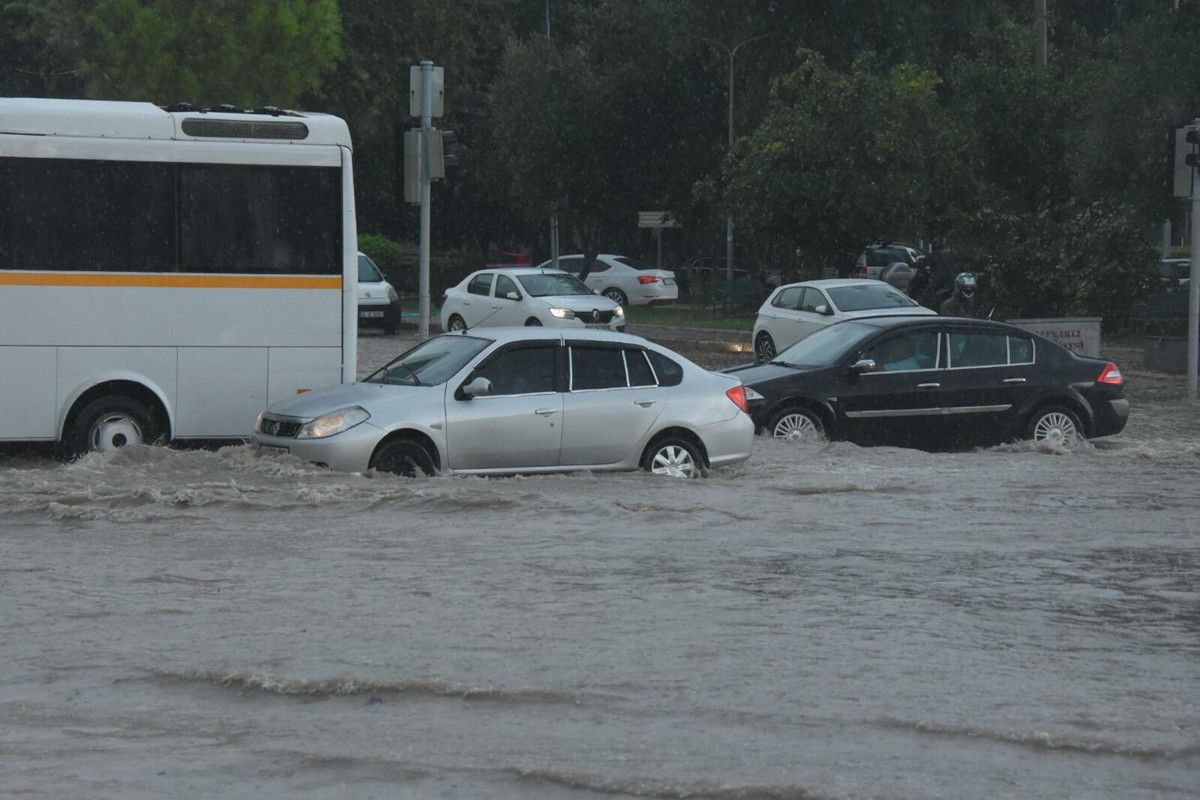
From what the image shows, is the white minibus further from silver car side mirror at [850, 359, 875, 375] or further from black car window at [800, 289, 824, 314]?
black car window at [800, 289, 824, 314]

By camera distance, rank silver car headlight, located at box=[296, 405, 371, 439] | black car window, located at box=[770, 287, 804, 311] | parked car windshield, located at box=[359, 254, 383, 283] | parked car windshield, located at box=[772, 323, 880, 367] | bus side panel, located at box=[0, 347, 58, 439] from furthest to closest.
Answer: parked car windshield, located at box=[359, 254, 383, 283]
black car window, located at box=[770, 287, 804, 311]
parked car windshield, located at box=[772, 323, 880, 367]
bus side panel, located at box=[0, 347, 58, 439]
silver car headlight, located at box=[296, 405, 371, 439]

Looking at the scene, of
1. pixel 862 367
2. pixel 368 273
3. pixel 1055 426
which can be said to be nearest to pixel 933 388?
pixel 862 367

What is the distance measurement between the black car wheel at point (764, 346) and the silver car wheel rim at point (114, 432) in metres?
15.5

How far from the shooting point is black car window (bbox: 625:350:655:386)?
1430 cm

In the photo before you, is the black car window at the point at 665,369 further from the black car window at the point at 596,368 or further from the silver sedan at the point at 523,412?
the black car window at the point at 596,368

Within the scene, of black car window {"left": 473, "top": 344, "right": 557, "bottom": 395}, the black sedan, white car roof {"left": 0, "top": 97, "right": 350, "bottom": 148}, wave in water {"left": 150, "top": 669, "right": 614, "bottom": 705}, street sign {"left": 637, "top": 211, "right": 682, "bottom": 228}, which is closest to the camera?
wave in water {"left": 150, "top": 669, "right": 614, "bottom": 705}

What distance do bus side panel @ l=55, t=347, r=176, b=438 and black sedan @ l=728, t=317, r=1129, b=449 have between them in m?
5.42

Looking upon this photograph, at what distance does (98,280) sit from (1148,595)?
29.4 ft

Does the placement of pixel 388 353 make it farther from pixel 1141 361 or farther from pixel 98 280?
pixel 98 280

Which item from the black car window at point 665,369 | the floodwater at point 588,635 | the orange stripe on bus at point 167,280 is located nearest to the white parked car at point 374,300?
the orange stripe on bus at point 167,280

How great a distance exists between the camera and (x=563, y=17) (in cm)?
6750

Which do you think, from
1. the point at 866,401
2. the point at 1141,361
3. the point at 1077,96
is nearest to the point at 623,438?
the point at 866,401

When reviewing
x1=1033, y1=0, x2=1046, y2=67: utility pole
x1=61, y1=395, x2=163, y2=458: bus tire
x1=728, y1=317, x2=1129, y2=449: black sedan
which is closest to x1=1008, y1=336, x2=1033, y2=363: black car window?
x1=728, y1=317, x2=1129, y2=449: black sedan

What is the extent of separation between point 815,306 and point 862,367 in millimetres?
10939
